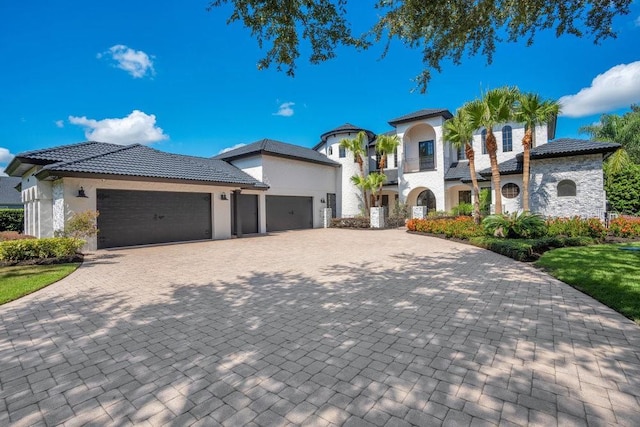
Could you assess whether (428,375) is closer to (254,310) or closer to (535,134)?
(254,310)

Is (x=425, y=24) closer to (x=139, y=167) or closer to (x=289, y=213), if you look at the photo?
(x=139, y=167)

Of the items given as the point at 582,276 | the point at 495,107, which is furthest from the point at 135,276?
the point at 495,107

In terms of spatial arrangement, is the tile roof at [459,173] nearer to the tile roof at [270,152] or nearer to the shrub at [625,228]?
the shrub at [625,228]

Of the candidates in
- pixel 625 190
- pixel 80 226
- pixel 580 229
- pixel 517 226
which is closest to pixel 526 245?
pixel 517 226

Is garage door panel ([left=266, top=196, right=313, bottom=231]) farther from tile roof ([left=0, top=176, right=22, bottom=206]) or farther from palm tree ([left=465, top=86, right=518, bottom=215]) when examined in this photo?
tile roof ([left=0, top=176, right=22, bottom=206])

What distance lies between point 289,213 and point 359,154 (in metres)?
7.94

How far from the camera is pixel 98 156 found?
13.4m

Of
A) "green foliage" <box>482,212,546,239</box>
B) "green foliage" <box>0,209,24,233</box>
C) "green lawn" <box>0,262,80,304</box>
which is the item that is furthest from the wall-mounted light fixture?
"green foliage" <box>482,212,546,239</box>

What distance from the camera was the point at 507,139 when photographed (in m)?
23.8

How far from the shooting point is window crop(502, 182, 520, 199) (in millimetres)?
19297

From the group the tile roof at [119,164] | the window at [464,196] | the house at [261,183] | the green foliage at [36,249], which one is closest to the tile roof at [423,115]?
the house at [261,183]

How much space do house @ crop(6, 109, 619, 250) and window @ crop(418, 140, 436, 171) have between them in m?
0.08

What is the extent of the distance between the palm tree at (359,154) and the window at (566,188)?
1243 cm

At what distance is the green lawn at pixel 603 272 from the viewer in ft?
17.8
